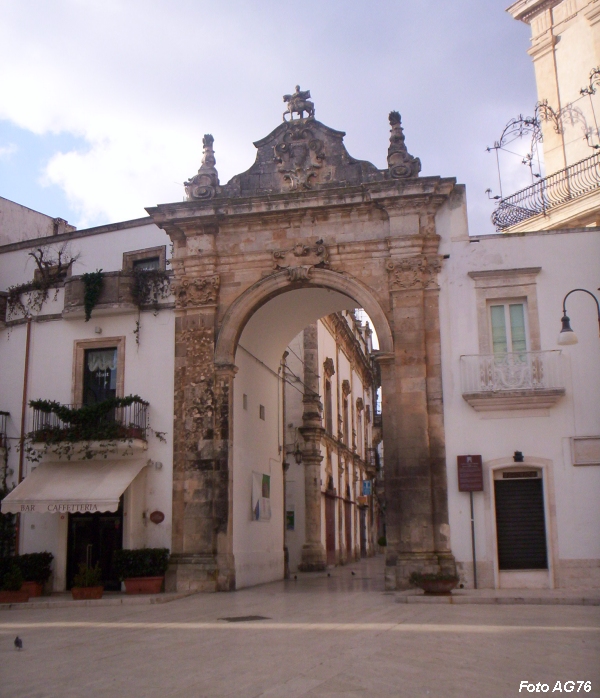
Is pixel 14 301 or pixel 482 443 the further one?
pixel 14 301

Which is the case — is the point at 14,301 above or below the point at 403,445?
above

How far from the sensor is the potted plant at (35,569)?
17.7 m

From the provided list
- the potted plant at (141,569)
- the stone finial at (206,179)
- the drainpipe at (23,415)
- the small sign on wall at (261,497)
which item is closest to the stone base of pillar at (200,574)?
the potted plant at (141,569)

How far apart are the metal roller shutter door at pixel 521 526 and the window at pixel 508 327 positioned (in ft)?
9.51

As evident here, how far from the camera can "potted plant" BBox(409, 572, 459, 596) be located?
581 inches

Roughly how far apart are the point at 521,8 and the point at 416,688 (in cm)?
2208

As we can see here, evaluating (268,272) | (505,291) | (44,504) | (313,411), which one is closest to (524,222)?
(505,291)

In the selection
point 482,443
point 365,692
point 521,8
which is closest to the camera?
point 365,692

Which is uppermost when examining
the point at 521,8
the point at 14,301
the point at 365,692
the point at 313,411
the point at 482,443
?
the point at 521,8

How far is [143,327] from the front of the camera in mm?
19734

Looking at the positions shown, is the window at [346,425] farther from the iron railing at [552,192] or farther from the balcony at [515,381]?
the balcony at [515,381]

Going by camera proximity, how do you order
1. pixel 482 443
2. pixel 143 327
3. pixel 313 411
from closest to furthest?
1. pixel 482 443
2. pixel 143 327
3. pixel 313 411

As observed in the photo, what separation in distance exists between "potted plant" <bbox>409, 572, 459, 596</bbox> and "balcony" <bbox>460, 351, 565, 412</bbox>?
389 centimetres

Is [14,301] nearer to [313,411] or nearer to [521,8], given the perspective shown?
[313,411]
